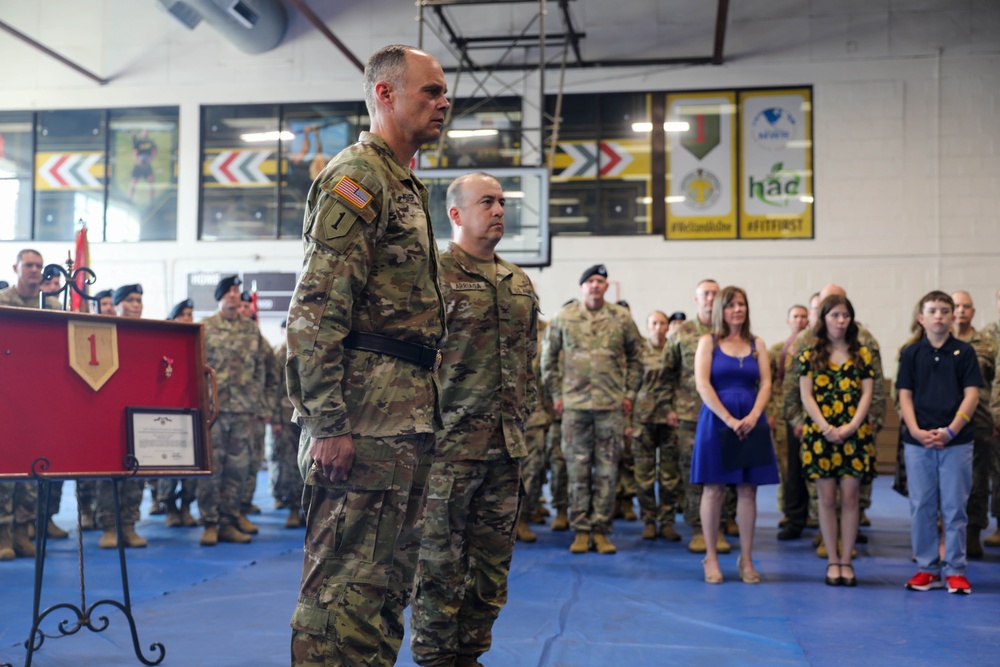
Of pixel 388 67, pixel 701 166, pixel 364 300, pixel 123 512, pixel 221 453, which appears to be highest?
pixel 701 166

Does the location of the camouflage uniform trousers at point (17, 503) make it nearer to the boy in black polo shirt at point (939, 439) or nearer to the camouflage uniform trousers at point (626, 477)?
the camouflage uniform trousers at point (626, 477)

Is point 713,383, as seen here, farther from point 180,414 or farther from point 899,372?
point 180,414

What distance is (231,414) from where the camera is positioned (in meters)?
6.20

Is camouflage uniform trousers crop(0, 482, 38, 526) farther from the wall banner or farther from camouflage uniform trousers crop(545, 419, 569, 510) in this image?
the wall banner

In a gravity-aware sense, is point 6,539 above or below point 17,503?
below

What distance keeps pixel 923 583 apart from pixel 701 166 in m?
7.80

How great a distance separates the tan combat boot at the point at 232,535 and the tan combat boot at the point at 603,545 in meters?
2.26

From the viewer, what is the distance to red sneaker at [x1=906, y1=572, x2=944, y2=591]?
15.1 ft

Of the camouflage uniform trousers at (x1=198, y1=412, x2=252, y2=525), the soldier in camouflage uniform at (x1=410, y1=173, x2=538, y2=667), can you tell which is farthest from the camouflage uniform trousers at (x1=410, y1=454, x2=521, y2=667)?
the camouflage uniform trousers at (x1=198, y1=412, x2=252, y2=525)

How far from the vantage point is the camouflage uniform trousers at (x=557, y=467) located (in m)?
7.01

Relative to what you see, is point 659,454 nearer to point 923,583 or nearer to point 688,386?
point 688,386

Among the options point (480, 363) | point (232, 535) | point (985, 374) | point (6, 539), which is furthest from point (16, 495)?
point (985, 374)

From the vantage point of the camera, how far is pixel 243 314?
21.5 ft

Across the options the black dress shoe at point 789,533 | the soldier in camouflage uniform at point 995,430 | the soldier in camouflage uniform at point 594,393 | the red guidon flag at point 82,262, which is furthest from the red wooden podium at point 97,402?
the soldier in camouflage uniform at point 995,430
